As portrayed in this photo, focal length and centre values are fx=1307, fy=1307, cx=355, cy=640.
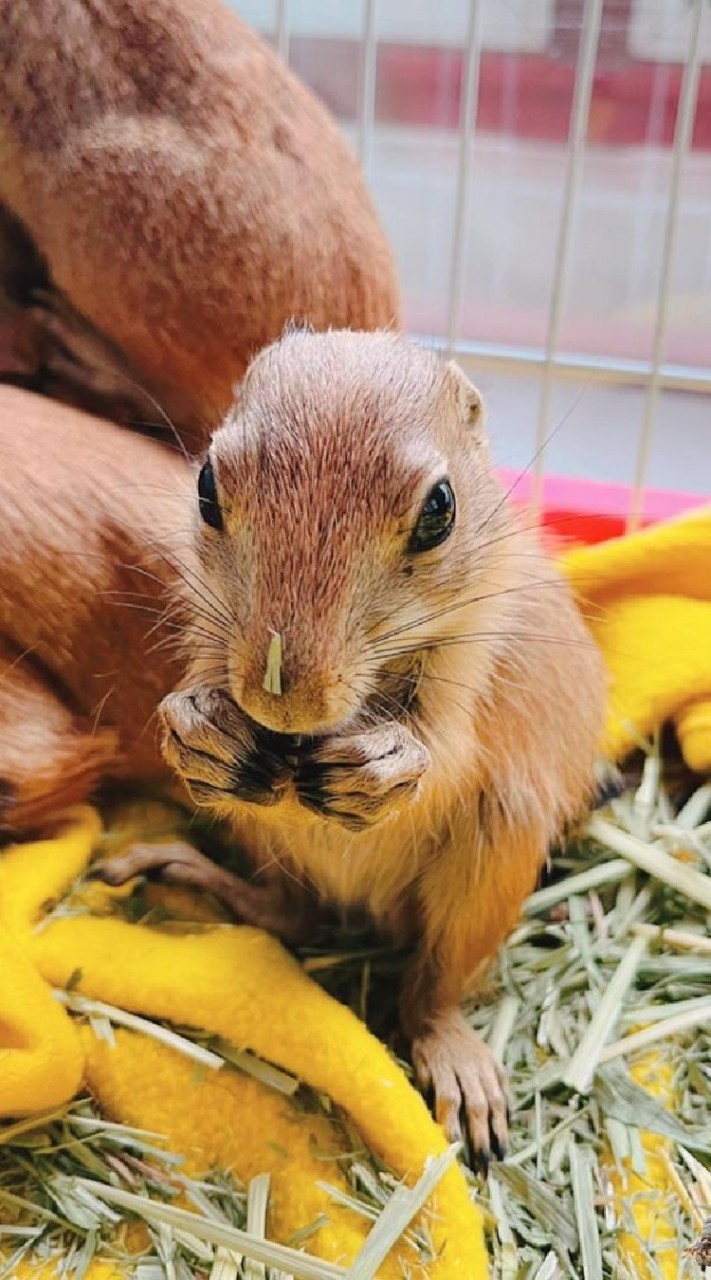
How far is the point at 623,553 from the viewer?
180 centimetres

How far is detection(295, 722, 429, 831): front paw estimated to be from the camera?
3.34ft

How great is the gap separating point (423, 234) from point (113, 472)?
2.50 m

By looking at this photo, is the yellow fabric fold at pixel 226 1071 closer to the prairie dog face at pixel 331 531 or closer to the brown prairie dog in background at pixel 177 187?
the prairie dog face at pixel 331 531

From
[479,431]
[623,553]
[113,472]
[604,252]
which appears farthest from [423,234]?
[479,431]

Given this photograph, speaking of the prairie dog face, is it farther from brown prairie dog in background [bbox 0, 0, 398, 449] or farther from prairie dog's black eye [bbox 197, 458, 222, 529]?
brown prairie dog in background [bbox 0, 0, 398, 449]

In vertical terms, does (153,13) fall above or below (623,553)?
above

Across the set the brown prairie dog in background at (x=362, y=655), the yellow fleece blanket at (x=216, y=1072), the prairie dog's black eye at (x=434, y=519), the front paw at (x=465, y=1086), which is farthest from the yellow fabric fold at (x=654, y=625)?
the prairie dog's black eye at (x=434, y=519)

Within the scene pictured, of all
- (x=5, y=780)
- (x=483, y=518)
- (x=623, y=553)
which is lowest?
(x=5, y=780)

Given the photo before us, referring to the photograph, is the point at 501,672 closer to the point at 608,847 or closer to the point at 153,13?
the point at 608,847

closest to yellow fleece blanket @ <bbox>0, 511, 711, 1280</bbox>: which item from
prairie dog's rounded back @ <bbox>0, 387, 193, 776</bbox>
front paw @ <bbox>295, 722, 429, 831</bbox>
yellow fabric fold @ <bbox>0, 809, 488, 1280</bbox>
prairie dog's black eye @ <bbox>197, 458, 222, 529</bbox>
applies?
yellow fabric fold @ <bbox>0, 809, 488, 1280</bbox>

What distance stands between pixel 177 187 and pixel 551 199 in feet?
9.71

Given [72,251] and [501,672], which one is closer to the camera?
[501,672]

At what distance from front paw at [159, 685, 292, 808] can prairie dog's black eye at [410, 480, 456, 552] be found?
0.64 ft

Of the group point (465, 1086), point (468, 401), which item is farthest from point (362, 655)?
point (465, 1086)
